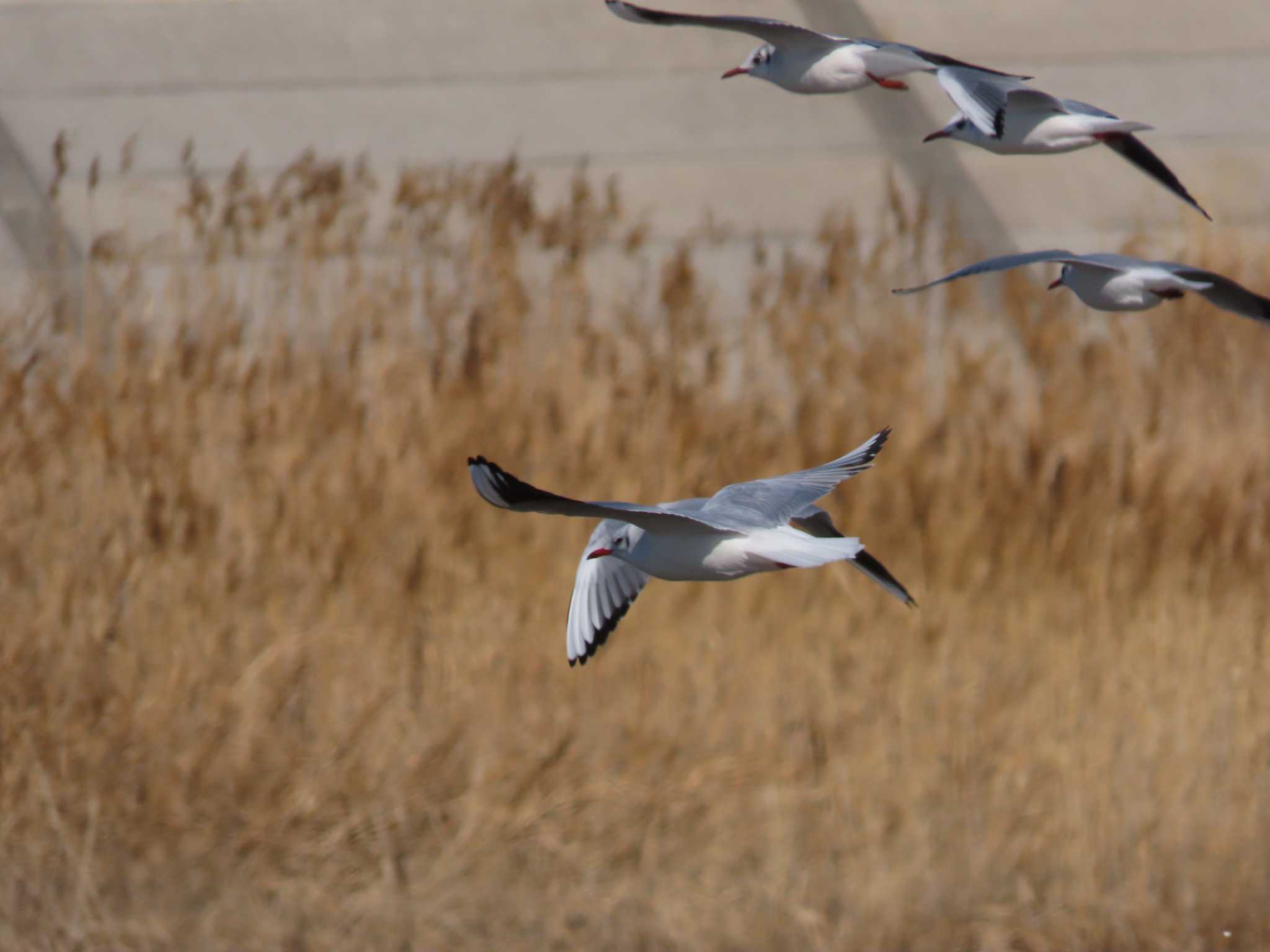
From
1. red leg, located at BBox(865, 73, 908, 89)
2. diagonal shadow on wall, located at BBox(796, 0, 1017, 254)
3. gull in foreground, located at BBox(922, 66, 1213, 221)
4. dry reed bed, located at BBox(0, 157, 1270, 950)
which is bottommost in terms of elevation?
dry reed bed, located at BBox(0, 157, 1270, 950)

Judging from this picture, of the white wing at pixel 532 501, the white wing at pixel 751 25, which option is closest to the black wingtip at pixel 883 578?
the white wing at pixel 532 501

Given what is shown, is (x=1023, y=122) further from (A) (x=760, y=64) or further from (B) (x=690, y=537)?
(B) (x=690, y=537)

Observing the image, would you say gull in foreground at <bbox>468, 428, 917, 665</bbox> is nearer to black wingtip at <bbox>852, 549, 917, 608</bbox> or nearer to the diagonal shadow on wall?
black wingtip at <bbox>852, 549, 917, 608</bbox>

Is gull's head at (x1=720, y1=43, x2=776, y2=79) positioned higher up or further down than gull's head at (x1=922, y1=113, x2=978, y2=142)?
higher up

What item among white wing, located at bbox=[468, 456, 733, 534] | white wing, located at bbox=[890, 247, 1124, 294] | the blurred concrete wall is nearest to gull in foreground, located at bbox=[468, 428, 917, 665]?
white wing, located at bbox=[468, 456, 733, 534]

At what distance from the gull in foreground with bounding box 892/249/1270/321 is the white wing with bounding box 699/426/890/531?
16 centimetres

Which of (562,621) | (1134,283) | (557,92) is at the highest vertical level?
(557,92)

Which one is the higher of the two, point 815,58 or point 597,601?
point 815,58

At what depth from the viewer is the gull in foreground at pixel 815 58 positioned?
1537 mm

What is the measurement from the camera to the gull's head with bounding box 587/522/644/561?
143cm

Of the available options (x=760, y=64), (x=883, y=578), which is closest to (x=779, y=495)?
(x=883, y=578)

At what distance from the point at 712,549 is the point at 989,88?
514 mm

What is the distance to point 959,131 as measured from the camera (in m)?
1.69

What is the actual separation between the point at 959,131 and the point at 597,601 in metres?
0.61
